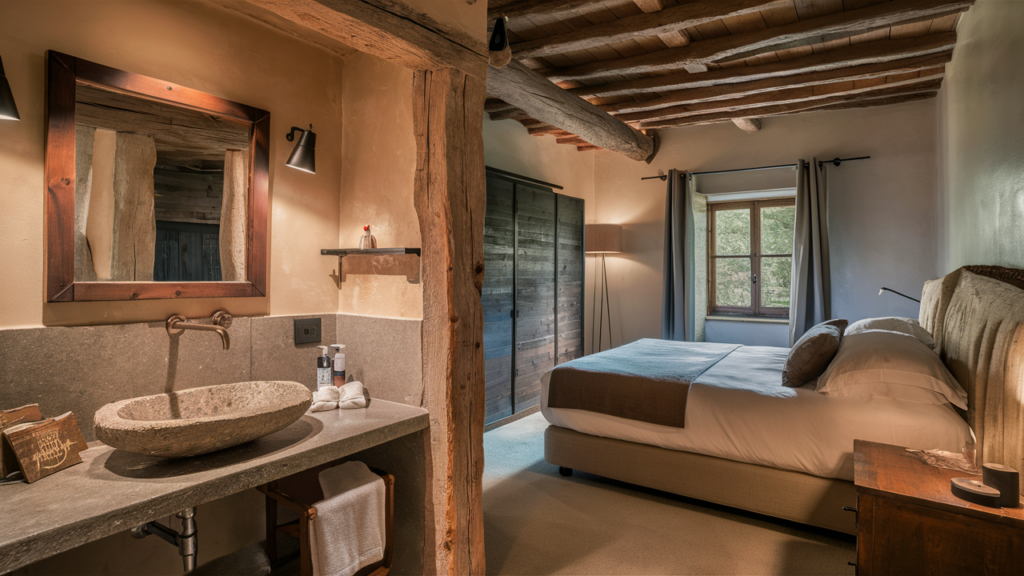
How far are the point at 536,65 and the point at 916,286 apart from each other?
3676mm

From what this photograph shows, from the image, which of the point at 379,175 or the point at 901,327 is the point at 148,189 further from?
the point at 901,327

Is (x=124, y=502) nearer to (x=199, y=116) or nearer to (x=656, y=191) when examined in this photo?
(x=199, y=116)

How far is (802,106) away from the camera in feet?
13.9

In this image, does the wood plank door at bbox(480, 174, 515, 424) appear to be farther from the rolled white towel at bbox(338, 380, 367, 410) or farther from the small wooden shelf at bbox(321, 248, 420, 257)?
the rolled white towel at bbox(338, 380, 367, 410)

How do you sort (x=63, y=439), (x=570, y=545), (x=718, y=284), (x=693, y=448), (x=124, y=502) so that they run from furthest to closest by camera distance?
(x=718, y=284), (x=693, y=448), (x=570, y=545), (x=63, y=439), (x=124, y=502)

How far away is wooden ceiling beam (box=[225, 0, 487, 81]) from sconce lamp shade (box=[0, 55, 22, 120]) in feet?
2.18

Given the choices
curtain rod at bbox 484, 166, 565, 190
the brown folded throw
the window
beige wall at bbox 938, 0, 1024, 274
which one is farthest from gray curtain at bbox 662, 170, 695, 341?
beige wall at bbox 938, 0, 1024, 274

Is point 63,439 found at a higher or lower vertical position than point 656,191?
lower

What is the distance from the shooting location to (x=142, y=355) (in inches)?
65.8

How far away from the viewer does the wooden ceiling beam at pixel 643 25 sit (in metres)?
2.62

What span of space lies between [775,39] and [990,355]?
199 centimetres

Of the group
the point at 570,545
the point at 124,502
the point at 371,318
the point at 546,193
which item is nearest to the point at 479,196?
the point at 371,318

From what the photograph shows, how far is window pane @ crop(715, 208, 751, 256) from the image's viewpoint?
5.27m

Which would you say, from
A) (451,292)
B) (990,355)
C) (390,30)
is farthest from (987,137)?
(390,30)
